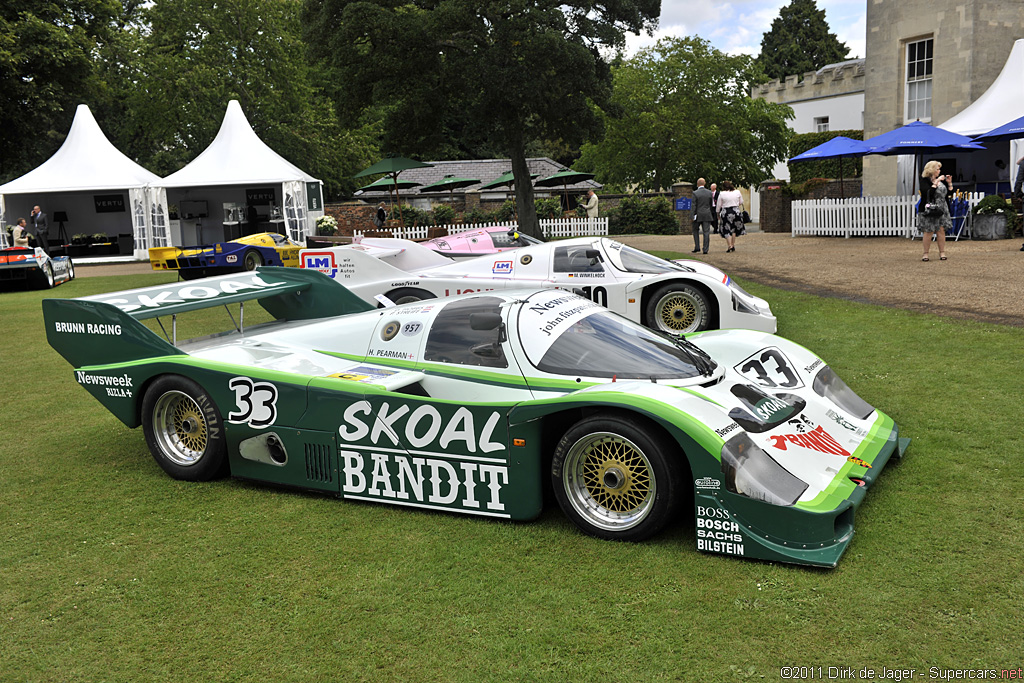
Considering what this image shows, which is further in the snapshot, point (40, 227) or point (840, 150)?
point (40, 227)

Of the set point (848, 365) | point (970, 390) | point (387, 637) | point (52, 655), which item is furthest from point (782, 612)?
point (848, 365)

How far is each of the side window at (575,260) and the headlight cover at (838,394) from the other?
474cm

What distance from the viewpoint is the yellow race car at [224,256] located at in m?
20.1

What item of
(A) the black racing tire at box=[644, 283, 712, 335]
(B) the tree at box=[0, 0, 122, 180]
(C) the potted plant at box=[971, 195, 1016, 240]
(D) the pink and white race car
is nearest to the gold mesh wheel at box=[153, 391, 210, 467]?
(A) the black racing tire at box=[644, 283, 712, 335]

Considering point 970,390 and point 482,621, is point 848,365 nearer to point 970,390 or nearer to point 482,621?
point 970,390

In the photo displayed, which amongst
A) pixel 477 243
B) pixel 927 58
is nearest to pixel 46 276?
pixel 477 243

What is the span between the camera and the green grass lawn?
3473mm

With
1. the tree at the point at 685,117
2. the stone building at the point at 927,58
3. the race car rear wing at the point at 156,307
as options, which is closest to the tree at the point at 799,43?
the tree at the point at 685,117

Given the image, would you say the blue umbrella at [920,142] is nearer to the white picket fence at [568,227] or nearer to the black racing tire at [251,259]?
the white picket fence at [568,227]

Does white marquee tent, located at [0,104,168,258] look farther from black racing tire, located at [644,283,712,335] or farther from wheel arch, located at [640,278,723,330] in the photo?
wheel arch, located at [640,278,723,330]

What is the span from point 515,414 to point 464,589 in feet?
3.35

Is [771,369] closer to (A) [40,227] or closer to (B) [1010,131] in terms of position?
(B) [1010,131]

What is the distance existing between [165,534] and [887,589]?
392 centimetres

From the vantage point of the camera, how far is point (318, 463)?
5312 millimetres
